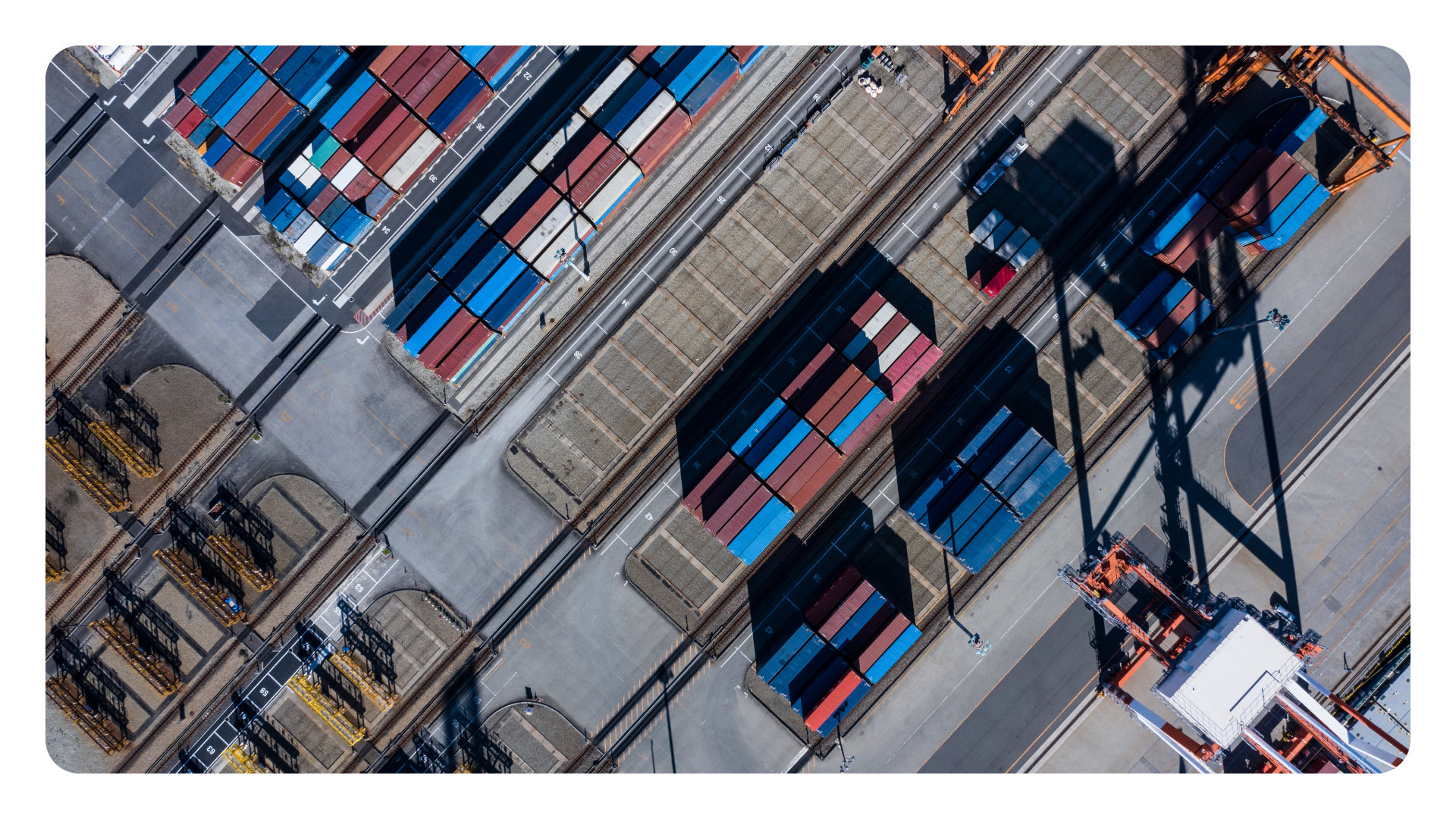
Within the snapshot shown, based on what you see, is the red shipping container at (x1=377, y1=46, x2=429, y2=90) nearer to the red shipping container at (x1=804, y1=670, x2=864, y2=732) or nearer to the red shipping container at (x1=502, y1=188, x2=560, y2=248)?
the red shipping container at (x1=502, y1=188, x2=560, y2=248)

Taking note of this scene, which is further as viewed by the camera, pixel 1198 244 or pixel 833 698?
pixel 1198 244

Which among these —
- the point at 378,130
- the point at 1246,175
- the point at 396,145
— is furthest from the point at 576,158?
the point at 1246,175

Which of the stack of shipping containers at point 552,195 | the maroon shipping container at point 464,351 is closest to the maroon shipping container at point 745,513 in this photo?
the stack of shipping containers at point 552,195

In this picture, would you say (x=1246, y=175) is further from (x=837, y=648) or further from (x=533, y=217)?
(x=533, y=217)

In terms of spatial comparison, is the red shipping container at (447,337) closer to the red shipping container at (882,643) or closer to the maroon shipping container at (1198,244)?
the red shipping container at (882,643)

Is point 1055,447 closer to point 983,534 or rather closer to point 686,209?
point 983,534

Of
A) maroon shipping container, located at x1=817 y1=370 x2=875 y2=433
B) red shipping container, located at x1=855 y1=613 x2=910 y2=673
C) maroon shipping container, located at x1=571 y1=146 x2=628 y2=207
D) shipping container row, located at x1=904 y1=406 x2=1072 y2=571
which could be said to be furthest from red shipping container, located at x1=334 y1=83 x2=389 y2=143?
red shipping container, located at x1=855 y1=613 x2=910 y2=673

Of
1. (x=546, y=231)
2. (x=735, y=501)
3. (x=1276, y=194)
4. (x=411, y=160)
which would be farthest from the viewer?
(x=411, y=160)
